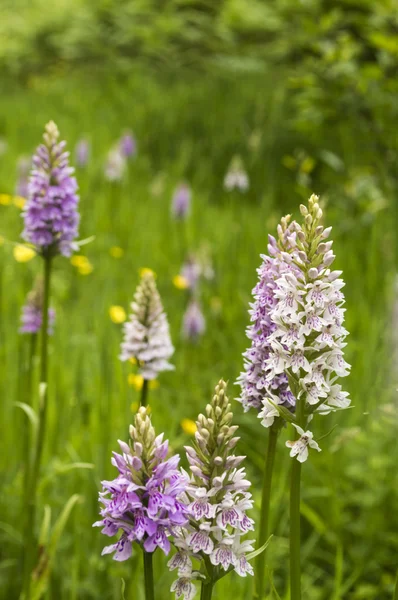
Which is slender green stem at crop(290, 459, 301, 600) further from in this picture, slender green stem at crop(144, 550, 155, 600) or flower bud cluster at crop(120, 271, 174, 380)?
flower bud cluster at crop(120, 271, 174, 380)

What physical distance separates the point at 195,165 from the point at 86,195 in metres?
1.69

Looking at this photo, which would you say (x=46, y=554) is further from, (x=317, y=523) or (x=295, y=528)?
(x=295, y=528)

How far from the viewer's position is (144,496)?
39.1 inches

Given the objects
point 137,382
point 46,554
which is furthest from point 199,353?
point 46,554

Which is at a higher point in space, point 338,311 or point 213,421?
point 338,311

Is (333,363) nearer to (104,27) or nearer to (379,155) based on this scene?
(379,155)

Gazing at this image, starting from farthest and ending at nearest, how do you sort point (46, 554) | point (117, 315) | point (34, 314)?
point (117, 315) < point (34, 314) < point (46, 554)

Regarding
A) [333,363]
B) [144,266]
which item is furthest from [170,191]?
[333,363]

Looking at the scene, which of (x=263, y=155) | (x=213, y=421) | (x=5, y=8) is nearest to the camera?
(x=213, y=421)

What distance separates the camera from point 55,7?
15062 mm

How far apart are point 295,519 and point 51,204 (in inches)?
46.7

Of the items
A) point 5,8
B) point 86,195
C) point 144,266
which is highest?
point 5,8

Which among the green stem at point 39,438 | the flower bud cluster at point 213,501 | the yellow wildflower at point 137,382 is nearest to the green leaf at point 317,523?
the yellow wildflower at point 137,382

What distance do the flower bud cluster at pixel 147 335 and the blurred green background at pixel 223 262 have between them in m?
0.36
